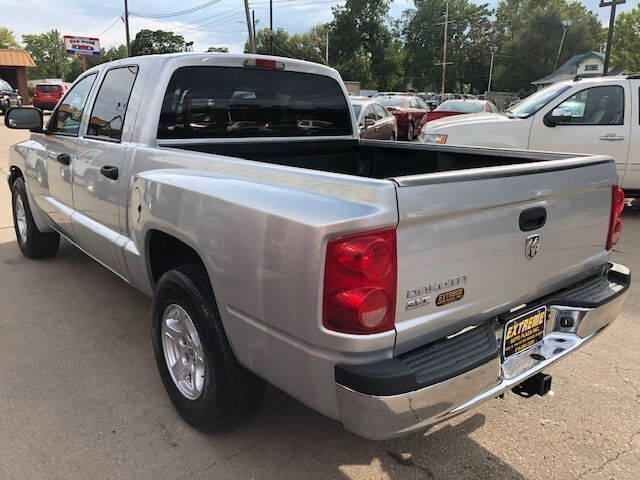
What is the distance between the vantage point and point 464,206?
196cm

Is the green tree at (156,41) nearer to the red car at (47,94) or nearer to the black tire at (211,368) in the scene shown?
the red car at (47,94)

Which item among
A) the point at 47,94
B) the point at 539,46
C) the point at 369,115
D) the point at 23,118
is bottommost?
the point at 23,118

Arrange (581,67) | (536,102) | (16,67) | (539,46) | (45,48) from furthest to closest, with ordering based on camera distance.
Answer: (45,48) → (539,46) → (581,67) → (16,67) → (536,102)

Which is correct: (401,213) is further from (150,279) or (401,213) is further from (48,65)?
(48,65)

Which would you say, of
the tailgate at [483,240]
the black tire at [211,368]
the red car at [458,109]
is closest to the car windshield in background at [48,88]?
the red car at [458,109]

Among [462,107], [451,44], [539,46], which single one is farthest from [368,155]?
[451,44]

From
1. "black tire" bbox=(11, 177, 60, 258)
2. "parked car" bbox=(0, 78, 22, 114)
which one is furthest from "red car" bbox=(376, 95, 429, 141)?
"parked car" bbox=(0, 78, 22, 114)

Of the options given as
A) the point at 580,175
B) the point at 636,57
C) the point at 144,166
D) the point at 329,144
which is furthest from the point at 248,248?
the point at 636,57

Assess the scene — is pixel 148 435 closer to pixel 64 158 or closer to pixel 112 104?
pixel 112 104

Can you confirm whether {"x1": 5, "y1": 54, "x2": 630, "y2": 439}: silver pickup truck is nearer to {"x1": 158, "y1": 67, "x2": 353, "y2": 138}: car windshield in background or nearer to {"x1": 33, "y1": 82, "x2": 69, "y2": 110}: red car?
{"x1": 158, "y1": 67, "x2": 353, "y2": 138}: car windshield in background

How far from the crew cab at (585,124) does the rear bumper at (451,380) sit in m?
5.50

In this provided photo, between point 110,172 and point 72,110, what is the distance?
1.33 metres

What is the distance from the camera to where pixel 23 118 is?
4.42 metres

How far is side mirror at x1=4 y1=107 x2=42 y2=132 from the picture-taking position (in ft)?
14.5
